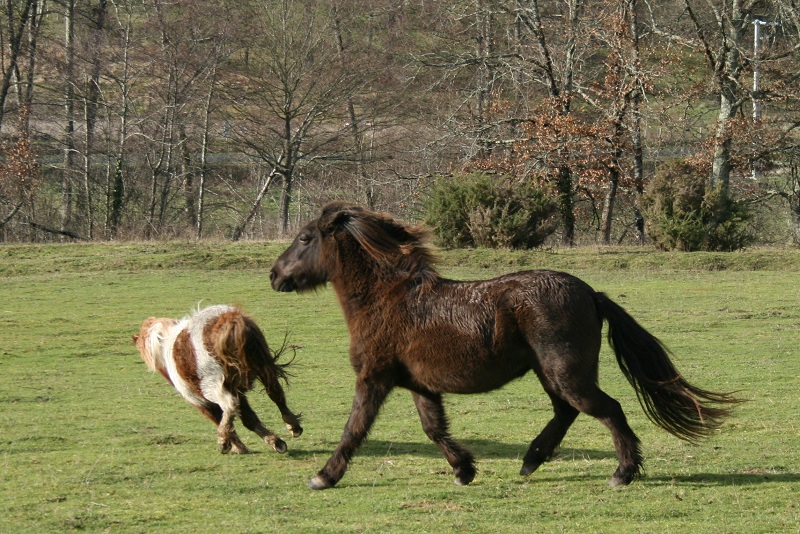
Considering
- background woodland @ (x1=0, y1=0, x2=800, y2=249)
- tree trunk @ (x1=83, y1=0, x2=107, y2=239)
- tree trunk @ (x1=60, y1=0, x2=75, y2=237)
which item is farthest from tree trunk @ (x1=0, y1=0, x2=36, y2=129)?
tree trunk @ (x1=83, y1=0, x2=107, y2=239)

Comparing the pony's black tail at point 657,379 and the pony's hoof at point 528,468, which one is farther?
the pony's hoof at point 528,468

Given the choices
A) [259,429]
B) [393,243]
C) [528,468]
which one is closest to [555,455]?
[528,468]

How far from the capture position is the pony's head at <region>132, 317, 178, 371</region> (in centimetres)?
1008

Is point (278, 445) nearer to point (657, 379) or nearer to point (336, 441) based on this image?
point (336, 441)

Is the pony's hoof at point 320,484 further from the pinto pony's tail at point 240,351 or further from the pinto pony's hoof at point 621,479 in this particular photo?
the pinto pony's hoof at point 621,479

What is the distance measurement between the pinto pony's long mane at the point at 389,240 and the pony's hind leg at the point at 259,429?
6.81 feet

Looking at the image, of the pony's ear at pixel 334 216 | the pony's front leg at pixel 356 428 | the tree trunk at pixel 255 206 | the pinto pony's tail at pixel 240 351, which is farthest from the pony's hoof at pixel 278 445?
the tree trunk at pixel 255 206

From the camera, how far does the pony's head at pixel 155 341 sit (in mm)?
10078

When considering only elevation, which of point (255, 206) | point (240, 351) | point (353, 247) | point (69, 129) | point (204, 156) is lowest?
point (240, 351)

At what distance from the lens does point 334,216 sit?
8.71 metres

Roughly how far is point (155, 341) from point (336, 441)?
2.02 metres

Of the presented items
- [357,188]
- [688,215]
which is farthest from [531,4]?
[688,215]

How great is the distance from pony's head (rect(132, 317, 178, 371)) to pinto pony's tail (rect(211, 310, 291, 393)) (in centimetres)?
71

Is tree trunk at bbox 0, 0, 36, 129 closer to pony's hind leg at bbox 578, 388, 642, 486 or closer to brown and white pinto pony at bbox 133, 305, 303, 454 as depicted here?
brown and white pinto pony at bbox 133, 305, 303, 454
